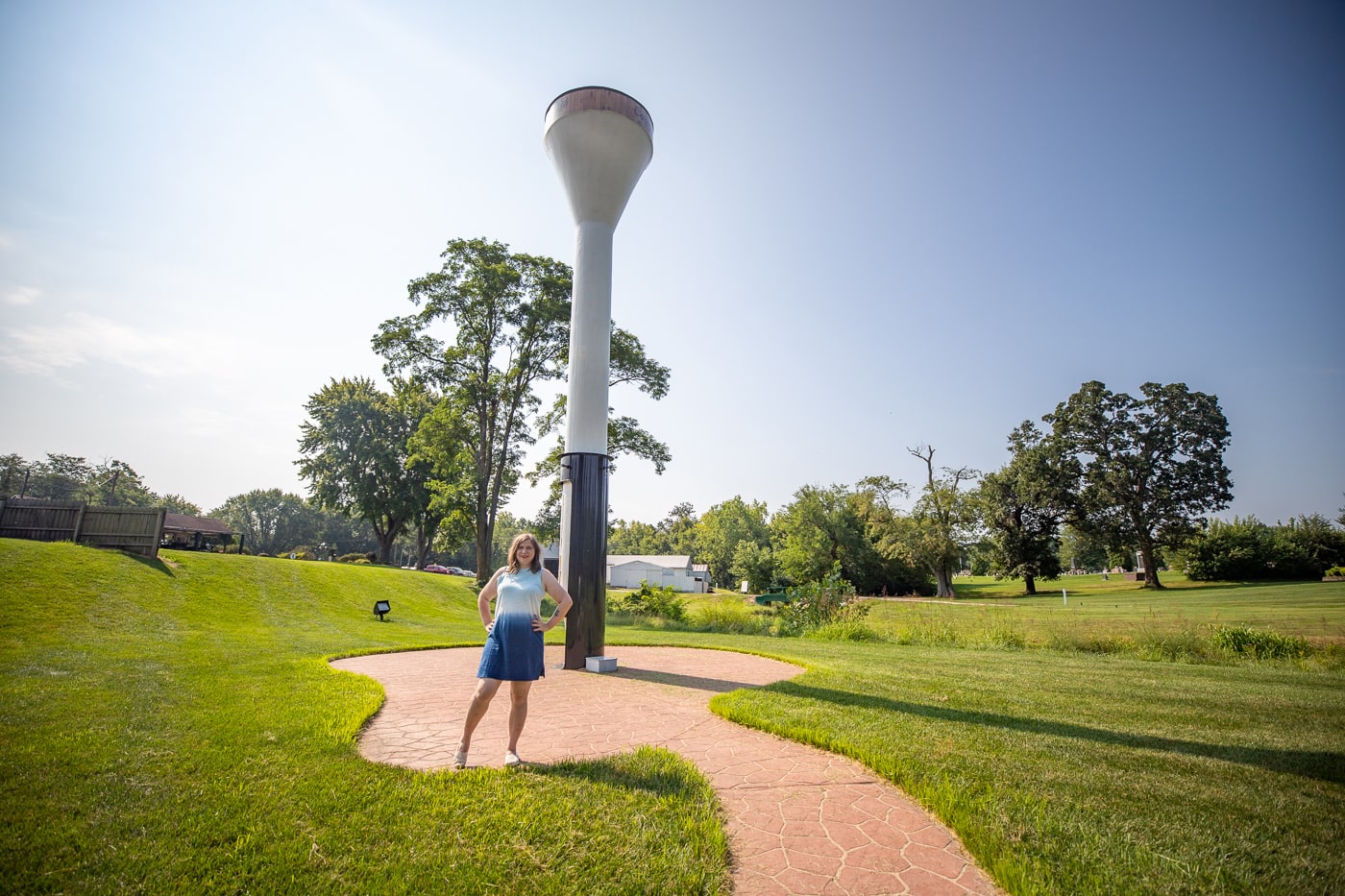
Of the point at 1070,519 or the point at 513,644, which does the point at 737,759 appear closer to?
the point at 513,644

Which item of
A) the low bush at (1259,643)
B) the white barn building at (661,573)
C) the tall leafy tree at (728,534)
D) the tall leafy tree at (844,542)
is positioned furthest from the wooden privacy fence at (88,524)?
the tall leafy tree at (728,534)

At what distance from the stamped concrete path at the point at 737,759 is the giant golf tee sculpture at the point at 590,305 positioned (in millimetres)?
1398

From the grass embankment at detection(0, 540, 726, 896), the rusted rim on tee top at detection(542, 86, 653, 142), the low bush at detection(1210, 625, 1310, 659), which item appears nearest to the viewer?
the grass embankment at detection(0, 540, 726, 896)

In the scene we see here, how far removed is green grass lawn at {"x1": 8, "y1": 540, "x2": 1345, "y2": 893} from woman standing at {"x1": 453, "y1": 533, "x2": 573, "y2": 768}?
1.20 ft

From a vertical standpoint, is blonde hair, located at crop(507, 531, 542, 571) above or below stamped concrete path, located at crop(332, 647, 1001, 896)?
above

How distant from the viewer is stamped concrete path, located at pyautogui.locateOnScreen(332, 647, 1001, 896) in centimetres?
282

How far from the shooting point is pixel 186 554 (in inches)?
710

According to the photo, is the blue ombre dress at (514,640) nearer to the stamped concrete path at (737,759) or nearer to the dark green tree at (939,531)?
the stamped concrete path at (737,759)

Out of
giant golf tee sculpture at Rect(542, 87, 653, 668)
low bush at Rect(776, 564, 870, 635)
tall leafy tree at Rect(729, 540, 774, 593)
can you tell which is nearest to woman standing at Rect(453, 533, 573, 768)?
giant golf tee sculpture at Rect(542, 87, 653, 668)

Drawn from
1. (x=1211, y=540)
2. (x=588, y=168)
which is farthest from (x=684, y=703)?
(x=1211, y=540)

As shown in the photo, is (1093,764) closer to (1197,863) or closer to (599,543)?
(1197,863)

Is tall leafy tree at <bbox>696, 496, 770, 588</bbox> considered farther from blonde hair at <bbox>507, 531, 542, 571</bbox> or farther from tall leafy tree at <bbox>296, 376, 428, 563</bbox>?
blonde hair at <bbox>507, 531, 542, 571</bbox>

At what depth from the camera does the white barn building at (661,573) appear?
60.0 meters

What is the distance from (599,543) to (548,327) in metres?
18.7
